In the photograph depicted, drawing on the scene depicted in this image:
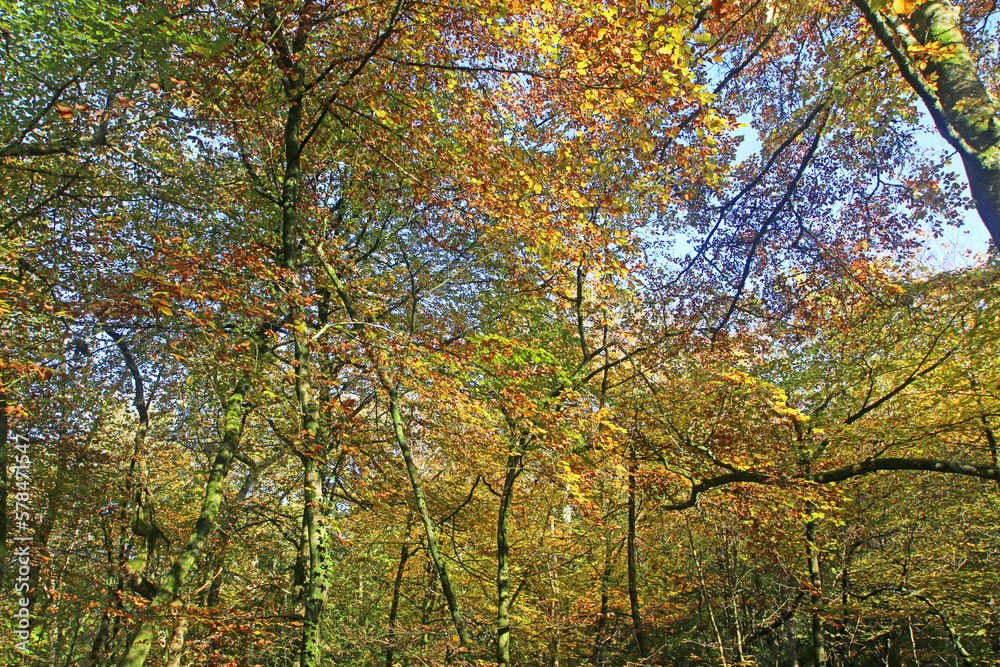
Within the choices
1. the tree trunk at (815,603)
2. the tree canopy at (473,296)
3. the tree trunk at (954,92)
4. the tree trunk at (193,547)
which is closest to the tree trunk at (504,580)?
the tree canopy at (473,296)

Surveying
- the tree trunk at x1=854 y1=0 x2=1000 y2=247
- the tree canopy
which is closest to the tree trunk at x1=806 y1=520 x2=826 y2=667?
the tree canopy

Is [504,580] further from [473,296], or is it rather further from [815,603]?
[815,603]

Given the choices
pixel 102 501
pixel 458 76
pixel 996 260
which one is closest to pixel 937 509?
pixel 996 260

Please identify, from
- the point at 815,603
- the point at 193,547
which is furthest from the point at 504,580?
the point at 815,603

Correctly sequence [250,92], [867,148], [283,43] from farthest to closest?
[867,148]
[250,92]
[283,43]

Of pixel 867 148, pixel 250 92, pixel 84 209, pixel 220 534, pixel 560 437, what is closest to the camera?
pixel 250 92

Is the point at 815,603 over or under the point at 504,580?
under

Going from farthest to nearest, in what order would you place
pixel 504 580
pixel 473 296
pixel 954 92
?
pixel 473 296
pixel 504 580
pixel 954 92

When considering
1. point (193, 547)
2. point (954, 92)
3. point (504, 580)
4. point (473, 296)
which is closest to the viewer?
point (954, 92)

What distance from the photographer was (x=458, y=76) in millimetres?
7023

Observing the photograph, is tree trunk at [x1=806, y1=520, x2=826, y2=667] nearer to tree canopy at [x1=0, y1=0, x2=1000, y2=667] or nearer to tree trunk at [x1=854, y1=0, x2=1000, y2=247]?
tree canopy at [x1=0, y1=0, x2=1000, y2=667]

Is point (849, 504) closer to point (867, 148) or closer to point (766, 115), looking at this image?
point (867, 148)

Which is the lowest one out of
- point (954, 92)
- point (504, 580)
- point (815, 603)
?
point (815, 603)

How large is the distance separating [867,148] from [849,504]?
21.6 ft
